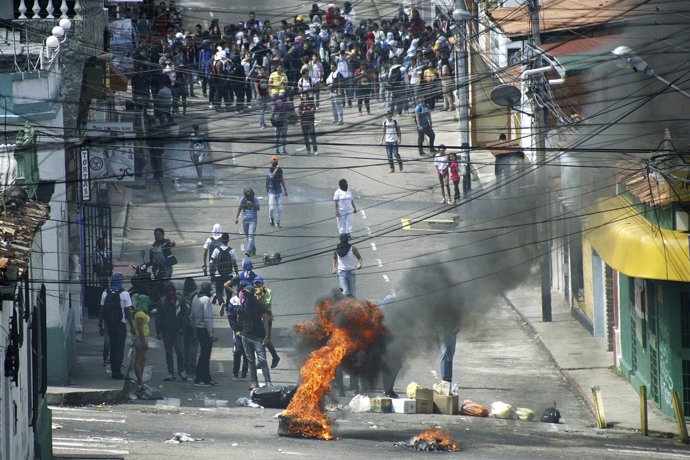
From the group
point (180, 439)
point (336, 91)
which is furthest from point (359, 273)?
point (180, 439)

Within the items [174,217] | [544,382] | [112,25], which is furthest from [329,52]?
[544,382]

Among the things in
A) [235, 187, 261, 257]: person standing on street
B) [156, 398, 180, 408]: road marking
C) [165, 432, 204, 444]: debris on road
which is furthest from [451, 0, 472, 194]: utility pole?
[165, 432, 204, 444]: debris on road

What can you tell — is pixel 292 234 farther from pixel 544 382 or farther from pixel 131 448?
pixel 131 448

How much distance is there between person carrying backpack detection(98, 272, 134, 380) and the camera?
64.7 ft

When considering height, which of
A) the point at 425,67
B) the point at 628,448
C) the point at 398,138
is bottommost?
the point at 628,448

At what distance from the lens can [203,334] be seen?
64.9 feet

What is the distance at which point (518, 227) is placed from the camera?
22.7 metres

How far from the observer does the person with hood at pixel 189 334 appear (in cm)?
2019

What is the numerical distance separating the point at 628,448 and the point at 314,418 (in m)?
4.07

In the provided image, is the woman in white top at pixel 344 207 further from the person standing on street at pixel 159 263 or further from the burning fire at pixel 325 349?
the burning fire at pixel 325 349

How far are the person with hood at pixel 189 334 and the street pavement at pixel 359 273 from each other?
433 millimetres

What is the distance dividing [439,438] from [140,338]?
211 inches

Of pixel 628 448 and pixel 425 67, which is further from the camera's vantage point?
pixel 425 67

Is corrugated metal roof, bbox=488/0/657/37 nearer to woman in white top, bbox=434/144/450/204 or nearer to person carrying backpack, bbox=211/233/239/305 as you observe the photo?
woman in white top, bbox=434/144/450/204
